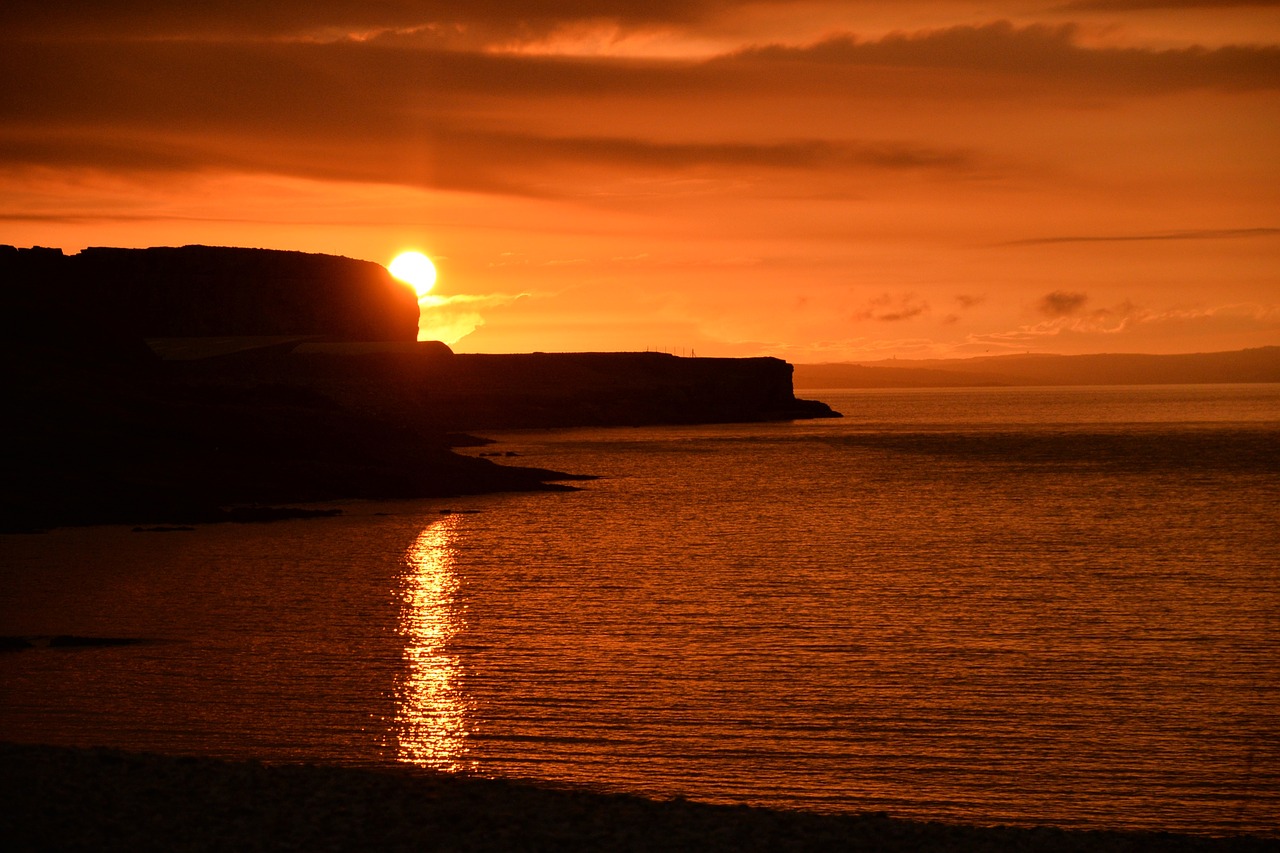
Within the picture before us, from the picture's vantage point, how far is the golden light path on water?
56.1 ft

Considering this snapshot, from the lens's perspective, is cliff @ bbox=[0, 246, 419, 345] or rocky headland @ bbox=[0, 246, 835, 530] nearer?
rocky headland @ bbox=[0, 246, 835, 530]

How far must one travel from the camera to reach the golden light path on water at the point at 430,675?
56.1 ft

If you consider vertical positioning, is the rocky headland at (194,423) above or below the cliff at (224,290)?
below

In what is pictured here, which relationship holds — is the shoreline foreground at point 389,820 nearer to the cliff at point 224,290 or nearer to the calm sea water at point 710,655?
the calm sea water at point 710,655

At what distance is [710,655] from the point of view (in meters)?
23.7

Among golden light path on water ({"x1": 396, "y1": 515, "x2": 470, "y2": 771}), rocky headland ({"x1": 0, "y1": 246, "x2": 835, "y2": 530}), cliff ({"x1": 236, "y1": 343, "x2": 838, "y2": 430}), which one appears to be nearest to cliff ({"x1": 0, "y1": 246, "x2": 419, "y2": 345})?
rocky headland ({"x1": 0, "y1": 246, "x2": 835, "y2": 530})

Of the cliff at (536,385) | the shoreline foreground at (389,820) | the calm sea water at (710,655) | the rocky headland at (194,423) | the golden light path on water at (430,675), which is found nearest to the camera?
the shoreline foreground at (389,820)

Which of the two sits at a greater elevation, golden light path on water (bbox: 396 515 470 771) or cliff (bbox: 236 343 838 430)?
cliff (bbox: 236 343 838 430)

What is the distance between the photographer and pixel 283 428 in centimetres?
5709

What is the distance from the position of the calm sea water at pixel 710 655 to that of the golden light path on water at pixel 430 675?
0.09 meters

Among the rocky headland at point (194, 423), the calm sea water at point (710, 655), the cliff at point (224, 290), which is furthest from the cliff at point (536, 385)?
the calm sea water at point (710, 655)

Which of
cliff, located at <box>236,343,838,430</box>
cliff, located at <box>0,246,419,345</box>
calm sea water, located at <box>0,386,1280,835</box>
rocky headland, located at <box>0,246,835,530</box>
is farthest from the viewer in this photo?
cliff, located at <box>0,246,419,345</box>

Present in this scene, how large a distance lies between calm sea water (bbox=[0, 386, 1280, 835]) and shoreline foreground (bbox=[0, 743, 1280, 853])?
72.4 inches

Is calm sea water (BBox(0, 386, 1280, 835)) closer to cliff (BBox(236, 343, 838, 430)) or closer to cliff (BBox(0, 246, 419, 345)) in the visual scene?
cliff (BBox(236, 343, 838, 430))
